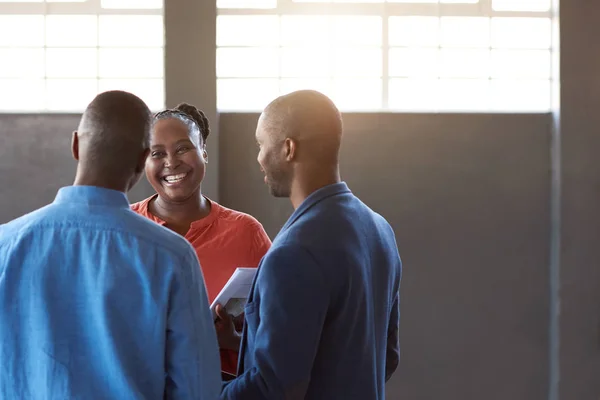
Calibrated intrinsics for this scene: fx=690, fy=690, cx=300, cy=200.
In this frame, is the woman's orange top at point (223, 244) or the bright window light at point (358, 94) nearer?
the woman's orange top at point (223, 244)

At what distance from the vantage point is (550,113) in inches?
184

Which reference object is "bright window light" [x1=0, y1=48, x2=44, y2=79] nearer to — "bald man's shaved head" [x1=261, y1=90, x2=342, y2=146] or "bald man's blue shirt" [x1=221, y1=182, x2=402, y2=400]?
"bald man's shaved head" [x1=261, y1=90, x2=342, y2=146]

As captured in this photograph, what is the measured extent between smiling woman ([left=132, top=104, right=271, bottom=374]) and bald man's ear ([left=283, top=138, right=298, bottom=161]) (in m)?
0.75

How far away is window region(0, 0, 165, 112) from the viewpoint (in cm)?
468

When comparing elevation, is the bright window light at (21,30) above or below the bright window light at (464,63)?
above

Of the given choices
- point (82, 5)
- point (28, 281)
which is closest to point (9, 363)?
point (28, 281)

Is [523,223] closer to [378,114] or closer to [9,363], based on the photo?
[378,114]

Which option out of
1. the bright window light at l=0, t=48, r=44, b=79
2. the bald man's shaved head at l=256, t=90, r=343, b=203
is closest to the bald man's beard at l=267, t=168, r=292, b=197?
the bald man's shaved head at l=256, t=90, r=343, b=203

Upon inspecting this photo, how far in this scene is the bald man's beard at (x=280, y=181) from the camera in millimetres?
1655

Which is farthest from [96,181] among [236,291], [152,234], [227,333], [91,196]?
[227,333]

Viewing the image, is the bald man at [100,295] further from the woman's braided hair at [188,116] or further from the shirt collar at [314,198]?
the woman's braided hair at [188,116]

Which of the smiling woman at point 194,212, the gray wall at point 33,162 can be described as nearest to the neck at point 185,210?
the smiling woman at point 194,212

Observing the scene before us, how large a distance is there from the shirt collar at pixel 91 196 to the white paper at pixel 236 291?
0.62 meters

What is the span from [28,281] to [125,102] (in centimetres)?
37
